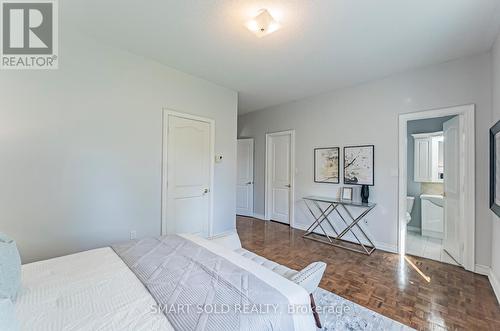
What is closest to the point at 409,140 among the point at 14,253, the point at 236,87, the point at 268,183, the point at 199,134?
the point at 268,183

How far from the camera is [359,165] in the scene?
3.64m

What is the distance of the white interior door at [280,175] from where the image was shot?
479cm

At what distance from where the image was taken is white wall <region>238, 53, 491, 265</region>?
2.61 meters

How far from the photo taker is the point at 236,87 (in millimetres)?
3873

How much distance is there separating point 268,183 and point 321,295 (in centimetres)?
315

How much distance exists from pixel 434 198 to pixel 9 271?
535 cm

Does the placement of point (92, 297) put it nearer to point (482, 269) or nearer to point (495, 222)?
point (495, 222)

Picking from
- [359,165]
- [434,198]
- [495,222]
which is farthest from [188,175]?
[434,198]

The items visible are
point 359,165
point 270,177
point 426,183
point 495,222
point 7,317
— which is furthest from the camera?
point 270,177

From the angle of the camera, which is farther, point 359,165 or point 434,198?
point 434,198

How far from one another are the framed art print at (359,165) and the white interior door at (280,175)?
1.24 m

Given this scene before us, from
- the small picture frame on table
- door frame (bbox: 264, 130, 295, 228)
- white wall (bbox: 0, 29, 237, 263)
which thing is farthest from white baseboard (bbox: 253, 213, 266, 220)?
white wall (bbox: 0, 29, 237, 263)

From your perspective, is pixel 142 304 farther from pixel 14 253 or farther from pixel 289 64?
pixel 289 64

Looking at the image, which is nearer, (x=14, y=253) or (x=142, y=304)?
(x=142, y=304)
